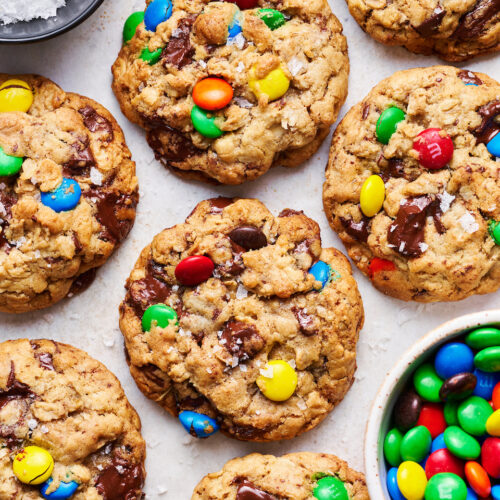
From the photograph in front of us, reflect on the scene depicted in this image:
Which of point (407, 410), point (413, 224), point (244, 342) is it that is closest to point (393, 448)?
point (407, 410)

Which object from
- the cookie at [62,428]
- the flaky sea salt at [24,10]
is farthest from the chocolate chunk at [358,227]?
the flaky sea salt at [24,10]

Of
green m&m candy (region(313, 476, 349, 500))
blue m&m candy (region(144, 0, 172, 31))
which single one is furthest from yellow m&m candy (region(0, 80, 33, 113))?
green m&m candy (region(313, 476, 349, 500))

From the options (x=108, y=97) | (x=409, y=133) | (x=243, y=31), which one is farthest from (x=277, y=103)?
(x=108, y=97)

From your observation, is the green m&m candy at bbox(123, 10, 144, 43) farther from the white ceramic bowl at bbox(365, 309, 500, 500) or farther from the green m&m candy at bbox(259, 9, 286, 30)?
the white ceramic bowl at bbox(365, 309, 500, 500)

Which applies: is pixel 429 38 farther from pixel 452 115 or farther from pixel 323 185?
pixel 323 185

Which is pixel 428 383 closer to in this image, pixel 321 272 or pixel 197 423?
pixel 321 272
